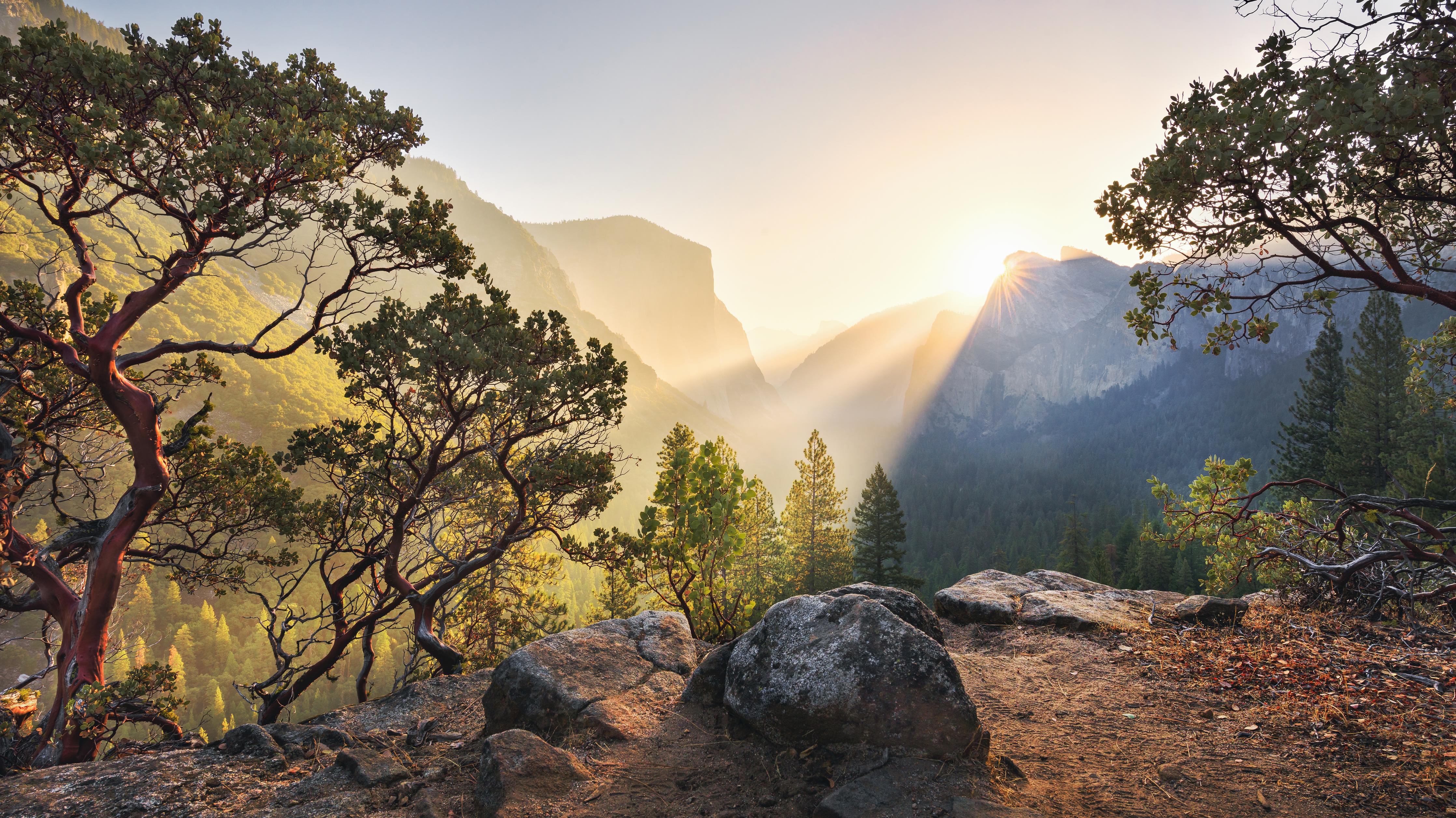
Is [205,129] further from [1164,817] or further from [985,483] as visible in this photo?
[985,483]

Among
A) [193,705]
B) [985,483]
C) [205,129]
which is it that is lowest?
[193,705]

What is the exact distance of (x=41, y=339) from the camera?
719cm

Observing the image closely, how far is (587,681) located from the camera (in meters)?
6.94

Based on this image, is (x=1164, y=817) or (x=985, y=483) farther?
(x=985, y=483)

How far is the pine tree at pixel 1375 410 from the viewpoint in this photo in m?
32.1

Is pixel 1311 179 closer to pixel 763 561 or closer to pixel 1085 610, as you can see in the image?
pixel 1085 610

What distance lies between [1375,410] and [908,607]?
4309cm

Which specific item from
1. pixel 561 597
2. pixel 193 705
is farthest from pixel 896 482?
pixel 193 705

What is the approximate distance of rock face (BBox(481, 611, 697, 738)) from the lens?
627 centimetres

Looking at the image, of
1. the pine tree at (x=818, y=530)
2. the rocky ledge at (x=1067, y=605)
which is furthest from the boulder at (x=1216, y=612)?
the pine tree at (x=818, y=530)

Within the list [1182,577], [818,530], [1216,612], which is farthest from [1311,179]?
[1182,577]

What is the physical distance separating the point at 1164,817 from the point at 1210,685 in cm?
361

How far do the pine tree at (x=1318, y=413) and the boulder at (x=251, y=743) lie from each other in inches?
1975

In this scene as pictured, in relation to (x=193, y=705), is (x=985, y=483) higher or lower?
higher
